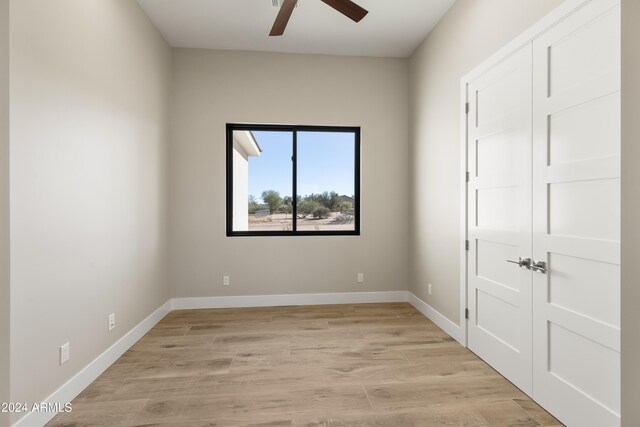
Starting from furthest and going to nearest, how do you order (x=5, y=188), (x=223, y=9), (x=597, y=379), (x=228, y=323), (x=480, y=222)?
1. (x=228, y=323)
2. (x=223, y=9)
3. (x=480, y=222)
4. (x=597, y=379)
5. (x=5, y=188)

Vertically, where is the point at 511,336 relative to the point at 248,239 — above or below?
below

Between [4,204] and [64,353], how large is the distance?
0.99 metres

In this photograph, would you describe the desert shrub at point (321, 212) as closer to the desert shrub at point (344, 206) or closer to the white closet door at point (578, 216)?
the desert shrub at point (344, 206)

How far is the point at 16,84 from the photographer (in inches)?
66.4

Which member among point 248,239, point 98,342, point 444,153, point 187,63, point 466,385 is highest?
point 187,63

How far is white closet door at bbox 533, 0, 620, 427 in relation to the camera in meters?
1.66

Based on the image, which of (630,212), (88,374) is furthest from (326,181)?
(630,212)

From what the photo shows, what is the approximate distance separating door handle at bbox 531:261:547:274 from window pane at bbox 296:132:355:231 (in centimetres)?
244

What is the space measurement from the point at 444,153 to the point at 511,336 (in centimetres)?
174

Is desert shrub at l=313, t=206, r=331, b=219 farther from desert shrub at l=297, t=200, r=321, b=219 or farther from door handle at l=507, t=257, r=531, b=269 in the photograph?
door handle at l=507, t=257, r=531, b=269

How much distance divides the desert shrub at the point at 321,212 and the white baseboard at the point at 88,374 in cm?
210

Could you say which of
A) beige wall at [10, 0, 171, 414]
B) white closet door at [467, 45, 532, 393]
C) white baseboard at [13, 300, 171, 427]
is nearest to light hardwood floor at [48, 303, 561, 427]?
white baseboard at [13, 300, 171, 427]

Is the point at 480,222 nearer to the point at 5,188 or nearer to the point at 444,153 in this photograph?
the point at 444,153

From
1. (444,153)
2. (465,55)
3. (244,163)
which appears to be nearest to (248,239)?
(244,163)
